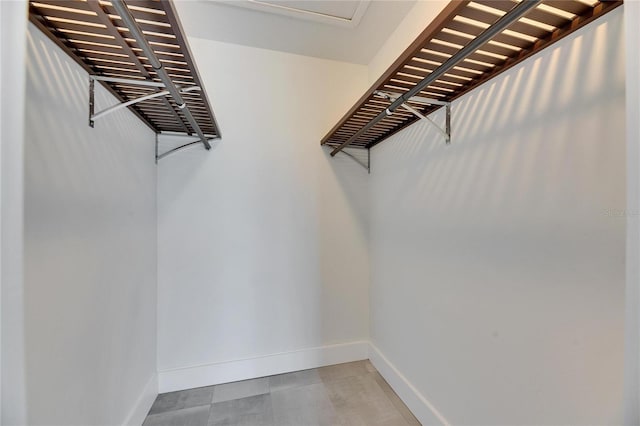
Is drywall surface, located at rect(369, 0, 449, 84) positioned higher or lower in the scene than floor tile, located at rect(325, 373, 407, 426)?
higher

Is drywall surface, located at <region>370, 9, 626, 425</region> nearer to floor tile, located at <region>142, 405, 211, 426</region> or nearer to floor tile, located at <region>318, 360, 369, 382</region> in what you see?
floor tile, located at <region>318, 360, 369, 382</region>

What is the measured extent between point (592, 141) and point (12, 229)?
1.56 metres

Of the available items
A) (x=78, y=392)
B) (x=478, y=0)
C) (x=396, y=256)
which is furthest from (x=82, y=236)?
(x=396, y=256)

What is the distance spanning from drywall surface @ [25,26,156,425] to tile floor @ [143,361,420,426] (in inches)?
13.7

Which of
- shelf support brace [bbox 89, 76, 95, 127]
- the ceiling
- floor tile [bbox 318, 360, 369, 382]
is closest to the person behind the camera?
shelf support brace [bbox 89, 76, 95, 127]

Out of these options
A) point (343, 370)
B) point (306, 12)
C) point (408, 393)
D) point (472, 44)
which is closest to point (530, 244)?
point (472, 44)

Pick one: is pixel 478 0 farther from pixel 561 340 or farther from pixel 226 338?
pixel 226 338

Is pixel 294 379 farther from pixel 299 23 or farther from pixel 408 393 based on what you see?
pixel 299 23

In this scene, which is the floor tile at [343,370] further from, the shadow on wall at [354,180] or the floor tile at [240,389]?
the shadow on wall at [354,180]

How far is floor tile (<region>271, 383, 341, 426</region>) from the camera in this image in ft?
5.31

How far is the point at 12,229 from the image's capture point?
1.64 feet

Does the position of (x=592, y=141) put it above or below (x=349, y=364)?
above

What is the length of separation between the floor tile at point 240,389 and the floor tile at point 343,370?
482 millimetres


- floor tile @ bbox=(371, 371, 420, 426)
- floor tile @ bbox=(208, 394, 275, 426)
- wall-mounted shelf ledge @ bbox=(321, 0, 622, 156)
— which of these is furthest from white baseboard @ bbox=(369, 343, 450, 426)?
wall-mounted shelf ledge @ bbox=(321, 0, 622, 156)
